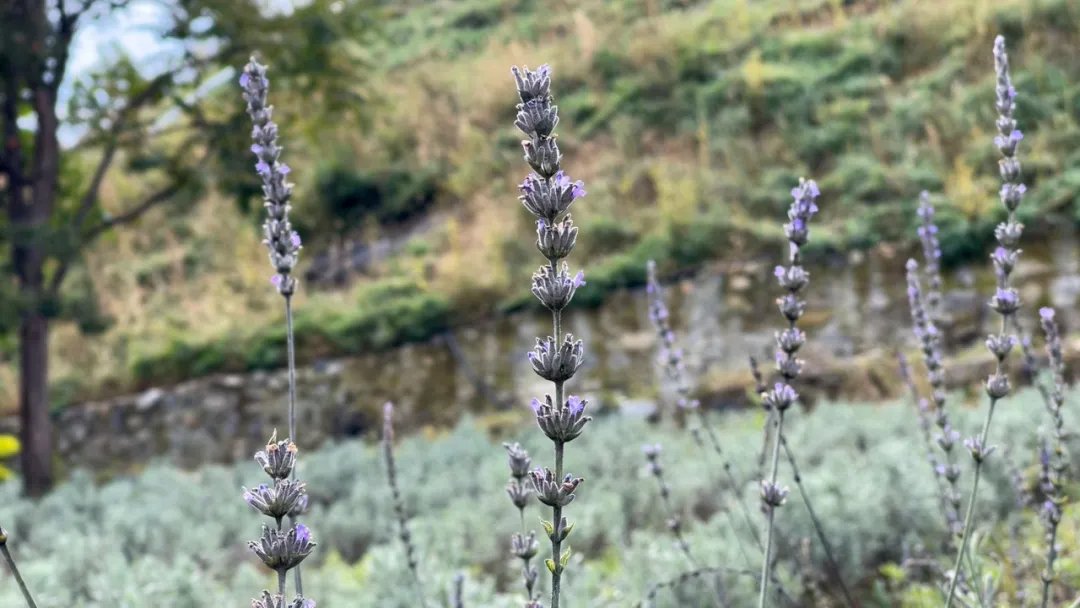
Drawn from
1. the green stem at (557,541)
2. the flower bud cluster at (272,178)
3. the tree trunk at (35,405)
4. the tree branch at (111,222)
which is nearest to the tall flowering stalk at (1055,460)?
the green stem at (557,541)

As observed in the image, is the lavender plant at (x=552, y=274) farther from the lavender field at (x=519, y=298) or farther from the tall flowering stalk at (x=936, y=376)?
the lavender field at (x=519, y=298)

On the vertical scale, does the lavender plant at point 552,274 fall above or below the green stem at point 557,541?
above

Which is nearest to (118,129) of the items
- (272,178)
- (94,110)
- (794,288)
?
(94,110)

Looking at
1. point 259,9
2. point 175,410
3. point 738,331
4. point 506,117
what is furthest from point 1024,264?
point 175,410

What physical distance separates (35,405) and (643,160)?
5.76m

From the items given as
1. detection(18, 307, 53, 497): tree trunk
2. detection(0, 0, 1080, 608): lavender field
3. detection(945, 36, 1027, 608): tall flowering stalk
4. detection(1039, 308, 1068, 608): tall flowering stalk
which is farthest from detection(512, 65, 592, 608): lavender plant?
detection(18, 307, 53, 497): tree trunk

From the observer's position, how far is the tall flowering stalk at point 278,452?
1.02 metres

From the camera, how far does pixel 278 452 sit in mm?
1034

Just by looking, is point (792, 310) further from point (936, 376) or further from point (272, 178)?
point (272, 178)

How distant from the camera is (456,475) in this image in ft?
17.0

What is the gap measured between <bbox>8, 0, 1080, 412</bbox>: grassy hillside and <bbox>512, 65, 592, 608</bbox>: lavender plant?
20.2 feet

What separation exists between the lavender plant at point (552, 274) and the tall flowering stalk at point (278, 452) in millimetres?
300

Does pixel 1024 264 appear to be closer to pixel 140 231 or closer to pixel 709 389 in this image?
pixel 709 389

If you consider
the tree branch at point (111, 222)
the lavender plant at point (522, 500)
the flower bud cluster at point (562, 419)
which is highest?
the tree branch at point (111, 222)
